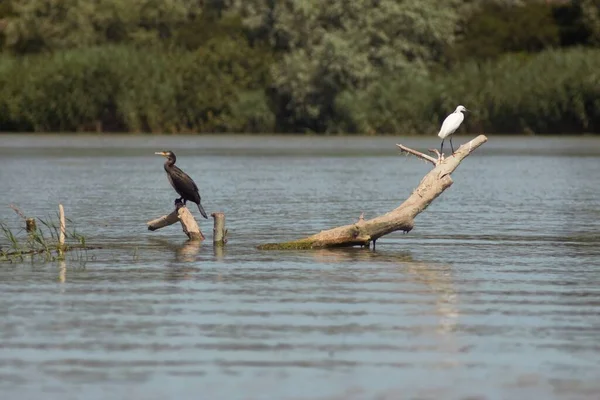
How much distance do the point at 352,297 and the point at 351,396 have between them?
465cm

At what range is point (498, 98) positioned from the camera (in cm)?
6669

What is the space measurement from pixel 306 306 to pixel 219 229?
5788 millimetres

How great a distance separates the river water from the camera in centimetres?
1077

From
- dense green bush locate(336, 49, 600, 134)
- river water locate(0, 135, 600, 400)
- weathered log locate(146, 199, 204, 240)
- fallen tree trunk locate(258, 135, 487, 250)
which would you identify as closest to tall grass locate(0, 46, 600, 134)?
dense green bush locate(336, 49, 600, 134)

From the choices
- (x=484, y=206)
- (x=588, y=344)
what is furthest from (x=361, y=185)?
(x=588, y=344)

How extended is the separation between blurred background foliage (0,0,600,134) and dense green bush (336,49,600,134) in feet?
0.25

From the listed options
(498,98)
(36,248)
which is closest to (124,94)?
(498,98)

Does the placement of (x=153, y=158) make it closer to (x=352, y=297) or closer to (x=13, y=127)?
(x=13, y=127)

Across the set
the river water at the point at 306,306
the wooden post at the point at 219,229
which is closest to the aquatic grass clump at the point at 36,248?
the river water at the point at 306,306

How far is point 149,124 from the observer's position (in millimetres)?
70875

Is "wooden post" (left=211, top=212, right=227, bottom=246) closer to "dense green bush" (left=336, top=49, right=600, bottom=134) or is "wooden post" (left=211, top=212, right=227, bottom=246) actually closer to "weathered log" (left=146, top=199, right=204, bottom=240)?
"weathered log" (left=146, top=199, right=204, bottom=240)

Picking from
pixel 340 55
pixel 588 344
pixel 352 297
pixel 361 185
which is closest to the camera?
pixel 588 344

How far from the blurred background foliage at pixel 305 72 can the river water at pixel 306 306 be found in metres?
37.6

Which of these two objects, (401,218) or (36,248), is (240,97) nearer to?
(36,248)
